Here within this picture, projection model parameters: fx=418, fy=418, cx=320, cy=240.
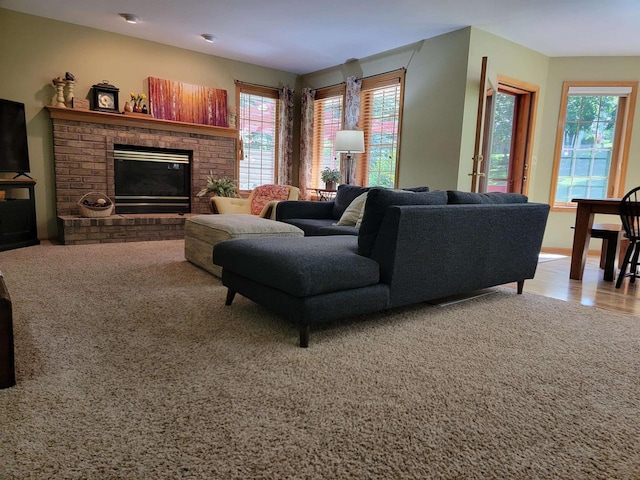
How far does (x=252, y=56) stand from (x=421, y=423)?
5794 millimetres

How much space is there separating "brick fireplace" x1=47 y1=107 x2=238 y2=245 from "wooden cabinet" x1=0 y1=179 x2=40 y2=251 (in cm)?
31

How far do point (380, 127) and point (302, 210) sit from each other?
80.5 inches

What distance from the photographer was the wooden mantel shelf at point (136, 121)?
16.3 feet

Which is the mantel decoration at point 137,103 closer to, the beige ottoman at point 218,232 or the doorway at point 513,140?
the beige ottoman at point 218,232

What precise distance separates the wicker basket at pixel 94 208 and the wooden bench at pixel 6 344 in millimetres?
3656

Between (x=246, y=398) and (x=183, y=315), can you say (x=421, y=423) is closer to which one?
(x=246, y=398)

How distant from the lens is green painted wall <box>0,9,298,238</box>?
4715mm

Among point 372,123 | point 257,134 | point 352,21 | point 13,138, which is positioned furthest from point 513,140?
point 13,138

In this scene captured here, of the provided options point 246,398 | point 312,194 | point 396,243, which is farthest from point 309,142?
point 246,398

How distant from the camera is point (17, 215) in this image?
4.46m

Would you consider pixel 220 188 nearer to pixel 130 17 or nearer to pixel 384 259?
pixel 130 17

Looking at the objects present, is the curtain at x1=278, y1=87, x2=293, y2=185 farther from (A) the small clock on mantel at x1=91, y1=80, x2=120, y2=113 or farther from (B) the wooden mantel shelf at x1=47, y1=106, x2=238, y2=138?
(A) the small clock on mantel at x1=91, y1=80, x2=120, y2=113

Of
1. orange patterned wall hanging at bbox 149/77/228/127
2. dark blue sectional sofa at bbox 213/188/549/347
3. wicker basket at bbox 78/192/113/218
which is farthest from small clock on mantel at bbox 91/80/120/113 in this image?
dark blue sectional sofa at bbox 213/188/549/347

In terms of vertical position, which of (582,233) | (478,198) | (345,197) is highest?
(478,198)
